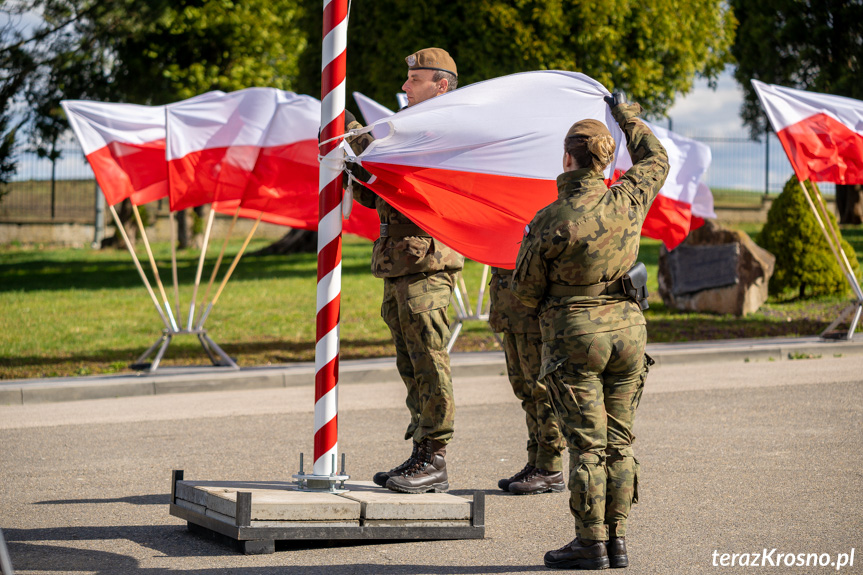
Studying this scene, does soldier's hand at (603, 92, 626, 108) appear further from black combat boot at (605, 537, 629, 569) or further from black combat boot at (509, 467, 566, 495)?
black combat boot at (509, 467, 566, 495)

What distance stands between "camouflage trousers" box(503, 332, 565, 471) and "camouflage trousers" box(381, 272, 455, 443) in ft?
1.36

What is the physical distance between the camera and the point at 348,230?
8852 millimetres

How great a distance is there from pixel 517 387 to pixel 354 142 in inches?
68.2

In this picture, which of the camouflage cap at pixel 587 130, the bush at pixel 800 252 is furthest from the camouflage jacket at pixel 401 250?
the bush at pixel 800 252

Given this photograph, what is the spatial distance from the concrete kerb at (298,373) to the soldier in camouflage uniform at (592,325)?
6.42 m

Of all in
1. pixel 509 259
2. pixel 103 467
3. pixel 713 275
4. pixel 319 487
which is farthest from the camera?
pixel 713 275

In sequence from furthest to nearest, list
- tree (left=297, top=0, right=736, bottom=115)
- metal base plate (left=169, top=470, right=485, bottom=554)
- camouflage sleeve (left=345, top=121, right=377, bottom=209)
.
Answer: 1. tree (left=297, top=0, right=736, bottom=115)
2. camouflage sleeve (left=345, top=121, right=377, bottom=209)
3. metal base plate (left=169, top=470, right=485, bottom=554)

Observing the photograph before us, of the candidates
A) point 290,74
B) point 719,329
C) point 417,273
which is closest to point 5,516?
point 417,273

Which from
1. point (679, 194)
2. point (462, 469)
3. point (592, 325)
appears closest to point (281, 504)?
point (592, 325)

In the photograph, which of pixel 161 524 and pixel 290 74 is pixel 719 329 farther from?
pixel 290 74

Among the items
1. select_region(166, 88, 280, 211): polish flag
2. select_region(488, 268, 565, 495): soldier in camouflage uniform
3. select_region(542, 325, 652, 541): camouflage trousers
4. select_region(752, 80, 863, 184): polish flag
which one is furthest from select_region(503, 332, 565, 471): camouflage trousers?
select_region(752, 80, 863, 184): polish flag

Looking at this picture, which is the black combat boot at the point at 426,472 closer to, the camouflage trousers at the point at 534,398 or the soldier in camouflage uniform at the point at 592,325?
the camouflage trousers at the point at 534,398

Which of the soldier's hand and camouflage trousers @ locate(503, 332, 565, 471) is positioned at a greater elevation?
Result: the soldier's hand

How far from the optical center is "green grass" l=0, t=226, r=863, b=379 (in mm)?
12320
